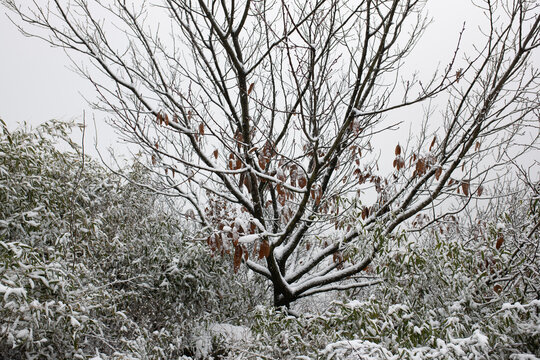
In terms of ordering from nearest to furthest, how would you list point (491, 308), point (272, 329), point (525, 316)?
point (525, 316)
point (491, 308)
point (272, 329)

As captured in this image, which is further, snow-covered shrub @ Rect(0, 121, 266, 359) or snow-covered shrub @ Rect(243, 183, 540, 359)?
snow-covered shrub @ Rect(0, 121, 266, 359)

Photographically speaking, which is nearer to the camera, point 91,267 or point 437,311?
point 437,311

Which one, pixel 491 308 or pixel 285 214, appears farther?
pixel 285 214

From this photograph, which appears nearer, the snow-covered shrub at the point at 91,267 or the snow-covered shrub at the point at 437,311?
the snow-covered shrub at the point at 437,311

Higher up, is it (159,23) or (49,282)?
(159,23)

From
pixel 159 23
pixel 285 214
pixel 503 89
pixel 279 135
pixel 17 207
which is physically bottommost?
pixel 285 214

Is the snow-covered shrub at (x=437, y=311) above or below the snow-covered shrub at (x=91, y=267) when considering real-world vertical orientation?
below

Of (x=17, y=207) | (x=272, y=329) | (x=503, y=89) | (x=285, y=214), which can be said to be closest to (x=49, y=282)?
(x=17, y=207)

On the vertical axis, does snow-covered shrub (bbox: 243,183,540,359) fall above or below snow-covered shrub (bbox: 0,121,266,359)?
below

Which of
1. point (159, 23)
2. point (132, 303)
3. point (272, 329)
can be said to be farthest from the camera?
point (159, 23)

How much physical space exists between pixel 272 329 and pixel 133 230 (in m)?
2.74

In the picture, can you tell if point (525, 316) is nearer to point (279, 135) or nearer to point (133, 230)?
point (279, 135)

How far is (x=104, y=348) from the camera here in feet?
12.8

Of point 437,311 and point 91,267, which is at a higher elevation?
point 91,267
